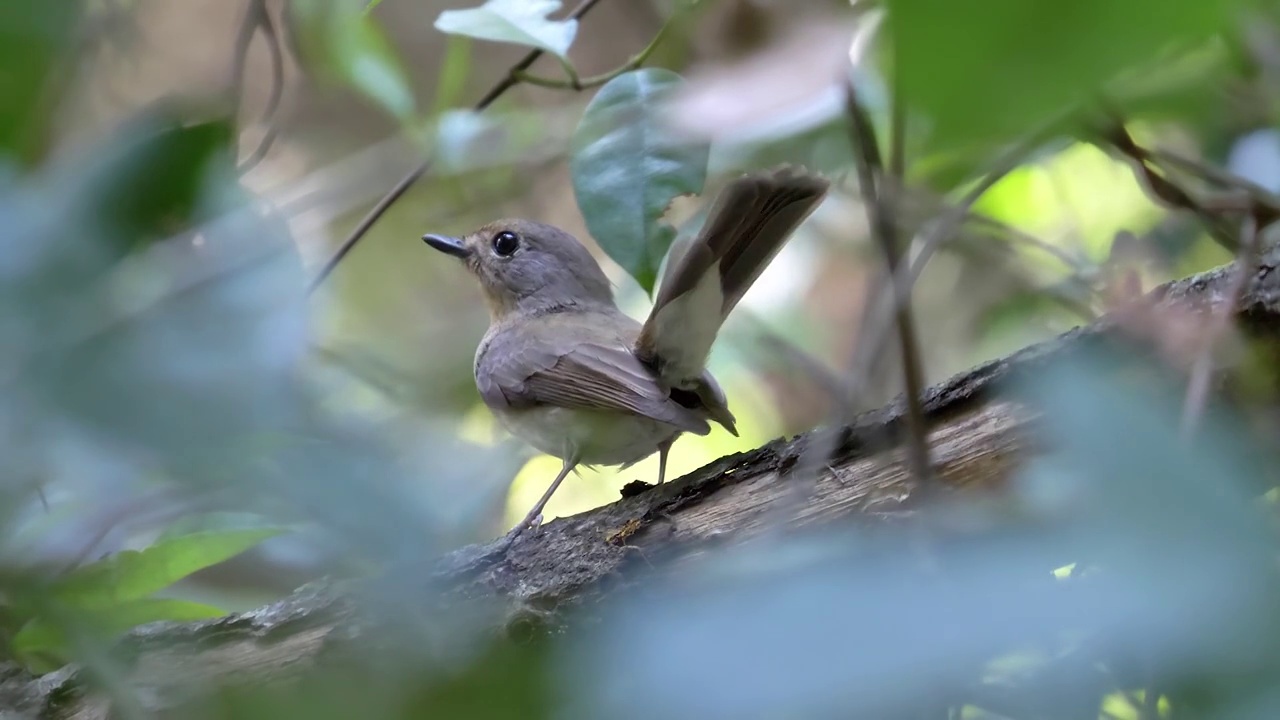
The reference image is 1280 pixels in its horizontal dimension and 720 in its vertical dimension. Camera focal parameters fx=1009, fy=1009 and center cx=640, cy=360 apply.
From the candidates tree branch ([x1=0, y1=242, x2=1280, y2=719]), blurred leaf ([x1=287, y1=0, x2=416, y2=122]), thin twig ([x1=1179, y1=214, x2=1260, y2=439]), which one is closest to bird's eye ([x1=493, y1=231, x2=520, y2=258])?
blurred leaf ([x1=287, y1=0, x2=416, y2=122])

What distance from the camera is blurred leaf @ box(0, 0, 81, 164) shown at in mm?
454

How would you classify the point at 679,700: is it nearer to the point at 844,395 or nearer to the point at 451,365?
the point at 844,395

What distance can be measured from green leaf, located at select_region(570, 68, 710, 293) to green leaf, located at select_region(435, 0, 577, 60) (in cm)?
20

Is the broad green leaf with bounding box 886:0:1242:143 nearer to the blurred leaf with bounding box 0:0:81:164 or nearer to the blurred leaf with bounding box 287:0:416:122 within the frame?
the blurred leaf with bounding box 0:0:81:164

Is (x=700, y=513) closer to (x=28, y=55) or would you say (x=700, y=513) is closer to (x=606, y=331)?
(x=606, y=331)

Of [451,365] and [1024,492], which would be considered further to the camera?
[451,365]

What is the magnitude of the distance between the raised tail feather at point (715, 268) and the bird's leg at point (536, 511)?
14.7 inches

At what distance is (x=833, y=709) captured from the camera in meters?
0.34

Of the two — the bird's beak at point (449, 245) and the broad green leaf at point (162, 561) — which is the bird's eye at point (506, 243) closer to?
the bird's beak at point (449, 245)

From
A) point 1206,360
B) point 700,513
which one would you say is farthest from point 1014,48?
point 700,513

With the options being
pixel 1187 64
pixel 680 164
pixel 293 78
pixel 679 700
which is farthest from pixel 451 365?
pixel 293 78

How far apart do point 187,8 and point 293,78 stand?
0.65 meters

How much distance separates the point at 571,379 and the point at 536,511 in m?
0.39

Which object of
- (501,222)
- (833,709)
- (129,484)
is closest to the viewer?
(833,709)
